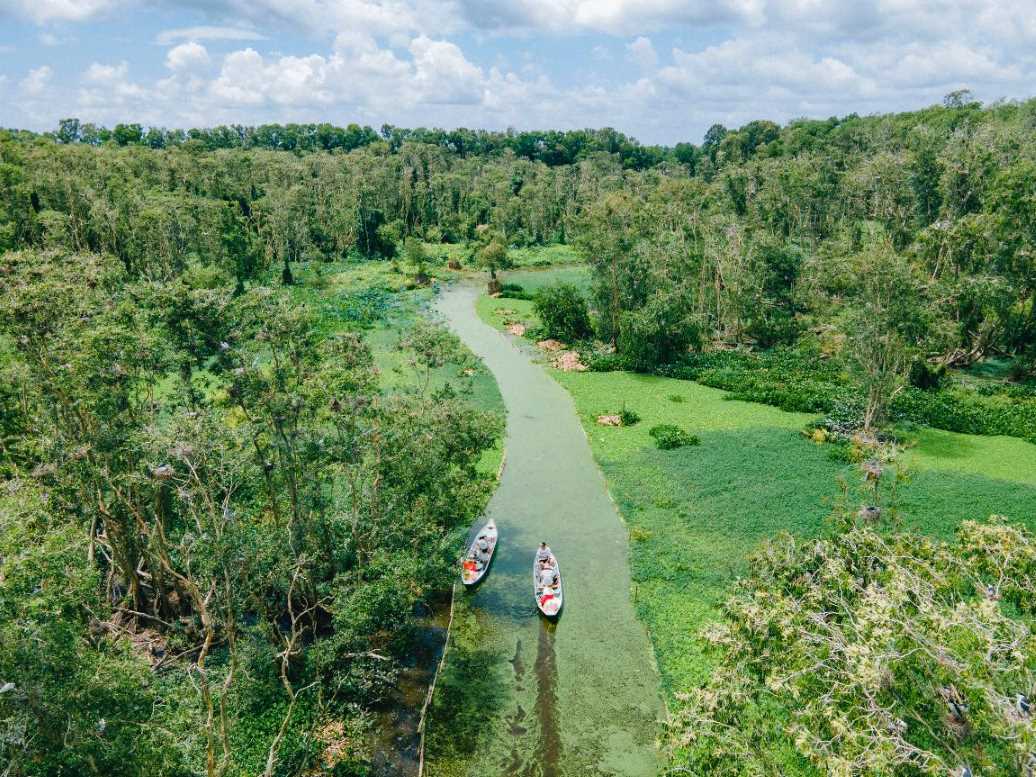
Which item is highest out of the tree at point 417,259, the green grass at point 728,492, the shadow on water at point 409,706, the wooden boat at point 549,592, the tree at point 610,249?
the tree at point 610,249

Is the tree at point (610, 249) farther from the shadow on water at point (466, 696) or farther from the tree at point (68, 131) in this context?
the tree at point (68, 131)

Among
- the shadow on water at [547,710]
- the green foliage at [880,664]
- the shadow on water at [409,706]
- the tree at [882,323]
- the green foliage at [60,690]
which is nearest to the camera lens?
the green foliage at [880,664]

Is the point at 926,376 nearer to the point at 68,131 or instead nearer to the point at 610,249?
the point at 610,249

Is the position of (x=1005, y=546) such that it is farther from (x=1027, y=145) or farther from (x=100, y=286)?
(x=1027, y=145)

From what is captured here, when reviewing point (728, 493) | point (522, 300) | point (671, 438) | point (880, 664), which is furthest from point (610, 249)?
point (880, 664)

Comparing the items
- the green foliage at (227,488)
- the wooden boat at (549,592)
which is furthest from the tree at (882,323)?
the green foliage at (227,488)

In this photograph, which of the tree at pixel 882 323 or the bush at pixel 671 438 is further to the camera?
the bush at pixel 671 438
